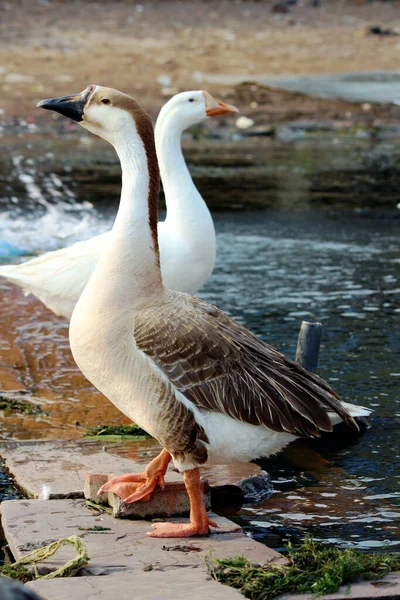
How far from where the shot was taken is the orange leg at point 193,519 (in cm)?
478

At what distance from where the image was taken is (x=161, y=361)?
466 cm

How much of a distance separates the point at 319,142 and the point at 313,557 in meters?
15.9

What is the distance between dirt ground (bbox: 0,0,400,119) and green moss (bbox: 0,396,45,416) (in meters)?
14.1

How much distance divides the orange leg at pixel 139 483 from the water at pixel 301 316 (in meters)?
0.55

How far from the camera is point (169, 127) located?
7602 millimetres

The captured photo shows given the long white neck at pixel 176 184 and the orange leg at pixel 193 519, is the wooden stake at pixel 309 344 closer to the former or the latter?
the long white neck at pixel 176 184

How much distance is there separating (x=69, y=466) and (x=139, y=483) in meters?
0.77

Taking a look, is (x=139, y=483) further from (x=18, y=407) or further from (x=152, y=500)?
(x=18, y=407)

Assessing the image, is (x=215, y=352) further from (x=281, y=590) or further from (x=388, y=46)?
(x=388, y=46)

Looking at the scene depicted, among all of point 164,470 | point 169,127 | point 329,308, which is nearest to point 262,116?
point 329,308

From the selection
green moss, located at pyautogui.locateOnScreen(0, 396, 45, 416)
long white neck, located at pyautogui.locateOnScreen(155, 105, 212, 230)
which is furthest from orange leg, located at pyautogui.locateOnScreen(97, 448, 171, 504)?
long white neck, located at pyautogui.locateOnScreen(155, 105, 212, 230)

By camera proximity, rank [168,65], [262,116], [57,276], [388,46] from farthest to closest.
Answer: [388,46] → [168,65] → [262,116] → [57,276]

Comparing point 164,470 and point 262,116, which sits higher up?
point 262,116

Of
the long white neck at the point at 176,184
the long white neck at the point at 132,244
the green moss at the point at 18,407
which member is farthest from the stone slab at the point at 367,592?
the long white neck at the point at 176,184
